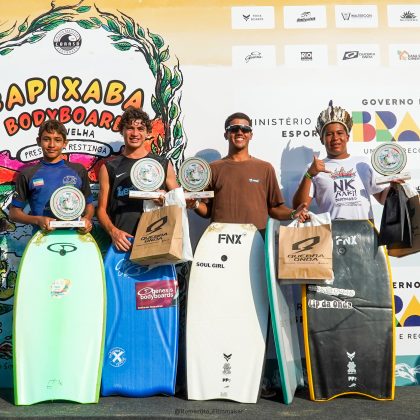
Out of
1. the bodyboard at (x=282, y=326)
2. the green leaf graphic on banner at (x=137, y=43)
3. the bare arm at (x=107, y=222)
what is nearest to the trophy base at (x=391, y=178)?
the bodyboard at (x=282, y=326)

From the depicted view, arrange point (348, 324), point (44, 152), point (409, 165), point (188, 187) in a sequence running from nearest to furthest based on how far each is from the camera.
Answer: point (348, 324) < point (188, 187) < point (44, 152) < point (409, 165)

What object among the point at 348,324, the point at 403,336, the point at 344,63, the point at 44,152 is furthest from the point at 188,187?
the point at 403,336

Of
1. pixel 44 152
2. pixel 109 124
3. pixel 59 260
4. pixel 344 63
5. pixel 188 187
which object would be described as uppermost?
pixel 344 63

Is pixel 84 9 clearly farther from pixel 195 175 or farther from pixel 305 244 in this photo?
pixel 305 244

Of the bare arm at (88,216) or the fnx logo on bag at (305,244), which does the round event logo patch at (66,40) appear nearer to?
the bare arm at (88,216)

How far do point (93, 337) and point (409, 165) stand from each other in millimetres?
2535

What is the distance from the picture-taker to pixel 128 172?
3449mm

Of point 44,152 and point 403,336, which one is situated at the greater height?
point 44,152

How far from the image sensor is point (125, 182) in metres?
3.43

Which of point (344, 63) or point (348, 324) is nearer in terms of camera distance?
point (348, 324)

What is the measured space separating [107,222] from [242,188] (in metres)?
0.90

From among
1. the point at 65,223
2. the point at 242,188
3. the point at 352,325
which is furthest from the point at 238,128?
the point at 352,325

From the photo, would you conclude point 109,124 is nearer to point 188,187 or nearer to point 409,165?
point 188,187

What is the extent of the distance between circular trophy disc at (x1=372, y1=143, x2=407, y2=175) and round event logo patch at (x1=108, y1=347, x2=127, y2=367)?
1915 mm
